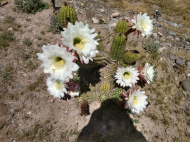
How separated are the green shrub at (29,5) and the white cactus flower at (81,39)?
4.08 meters

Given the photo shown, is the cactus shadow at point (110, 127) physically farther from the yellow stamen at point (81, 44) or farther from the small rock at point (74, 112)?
the yellow stamen at point (81, 44)

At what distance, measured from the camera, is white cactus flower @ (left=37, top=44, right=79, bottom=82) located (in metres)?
1.48

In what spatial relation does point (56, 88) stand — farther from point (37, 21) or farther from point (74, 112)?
point (37, 21)

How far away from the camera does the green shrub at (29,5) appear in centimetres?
444

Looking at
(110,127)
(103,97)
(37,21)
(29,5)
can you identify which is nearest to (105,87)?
(103,97)

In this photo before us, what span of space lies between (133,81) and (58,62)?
5.73 ft

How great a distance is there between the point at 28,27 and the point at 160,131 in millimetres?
5165

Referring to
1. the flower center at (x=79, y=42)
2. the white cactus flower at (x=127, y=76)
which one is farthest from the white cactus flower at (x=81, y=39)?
the white cactus flower at (x=127, y=76)

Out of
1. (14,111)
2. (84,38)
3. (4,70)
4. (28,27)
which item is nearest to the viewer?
(84,38)

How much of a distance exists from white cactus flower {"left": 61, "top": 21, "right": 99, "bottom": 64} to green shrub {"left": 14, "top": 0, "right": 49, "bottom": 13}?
161 inches

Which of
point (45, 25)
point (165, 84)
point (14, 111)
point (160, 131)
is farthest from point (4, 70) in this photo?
point (165, 84)

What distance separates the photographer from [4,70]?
3232mm

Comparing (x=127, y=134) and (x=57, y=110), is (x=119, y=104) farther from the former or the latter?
(x=57, y=110)

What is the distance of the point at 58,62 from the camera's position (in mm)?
1676
